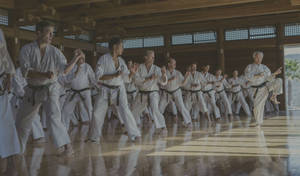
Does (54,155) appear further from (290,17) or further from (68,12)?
(290,17)

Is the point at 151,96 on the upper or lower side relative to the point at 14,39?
lower

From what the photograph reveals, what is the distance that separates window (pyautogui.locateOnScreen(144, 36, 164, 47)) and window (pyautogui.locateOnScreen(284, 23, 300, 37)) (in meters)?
4.73

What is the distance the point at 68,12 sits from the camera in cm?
1055

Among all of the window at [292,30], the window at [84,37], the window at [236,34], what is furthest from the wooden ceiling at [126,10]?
the window at [292,30]

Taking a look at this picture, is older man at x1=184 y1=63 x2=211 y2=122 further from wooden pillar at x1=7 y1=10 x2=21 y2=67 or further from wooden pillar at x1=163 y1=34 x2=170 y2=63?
wooden pillar at x1=7 y1=10 x2=21 y2=67

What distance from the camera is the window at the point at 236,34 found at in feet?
40.8

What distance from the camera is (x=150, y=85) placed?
6.14 metres

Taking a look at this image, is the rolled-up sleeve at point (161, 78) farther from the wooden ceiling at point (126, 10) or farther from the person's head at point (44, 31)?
the wooden ceiling at point (126, 10)

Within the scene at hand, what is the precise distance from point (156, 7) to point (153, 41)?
4.33 meters

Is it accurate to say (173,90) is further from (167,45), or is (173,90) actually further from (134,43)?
(134,43)

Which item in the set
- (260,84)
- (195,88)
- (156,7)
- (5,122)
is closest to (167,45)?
(156,7)

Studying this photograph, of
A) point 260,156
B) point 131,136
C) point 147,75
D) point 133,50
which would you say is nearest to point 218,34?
point 133,50

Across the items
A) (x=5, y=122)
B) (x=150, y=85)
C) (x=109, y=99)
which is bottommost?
(x=5, y=122)

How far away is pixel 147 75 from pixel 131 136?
149cm
